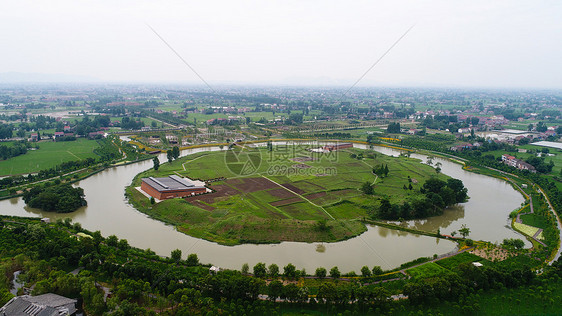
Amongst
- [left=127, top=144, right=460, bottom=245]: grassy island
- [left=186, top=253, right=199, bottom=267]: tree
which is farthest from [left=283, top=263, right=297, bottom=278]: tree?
[left=186, top=253, right=199, bottom=267]: tree

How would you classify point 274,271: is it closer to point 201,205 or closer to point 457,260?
point 457,260

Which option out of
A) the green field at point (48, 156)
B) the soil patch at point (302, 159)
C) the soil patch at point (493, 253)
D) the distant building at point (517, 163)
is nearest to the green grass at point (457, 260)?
the soil patch at point (493, 253)

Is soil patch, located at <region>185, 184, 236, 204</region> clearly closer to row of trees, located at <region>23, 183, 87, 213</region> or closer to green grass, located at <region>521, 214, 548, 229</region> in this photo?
row of trees, located at <region>23, 183, 87, 213</region>

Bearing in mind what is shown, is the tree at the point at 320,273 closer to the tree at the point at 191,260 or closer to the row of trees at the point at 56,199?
the tree at the point at 191,260

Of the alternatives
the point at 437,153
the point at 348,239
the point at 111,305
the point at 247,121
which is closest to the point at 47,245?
the point at 111,305

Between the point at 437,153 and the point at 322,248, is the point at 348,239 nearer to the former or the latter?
the point at 322,248

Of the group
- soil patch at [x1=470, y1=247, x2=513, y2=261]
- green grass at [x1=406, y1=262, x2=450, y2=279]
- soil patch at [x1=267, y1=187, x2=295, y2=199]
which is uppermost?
soil patch at [x1=267, y1=187, x2=295, y2=199]
